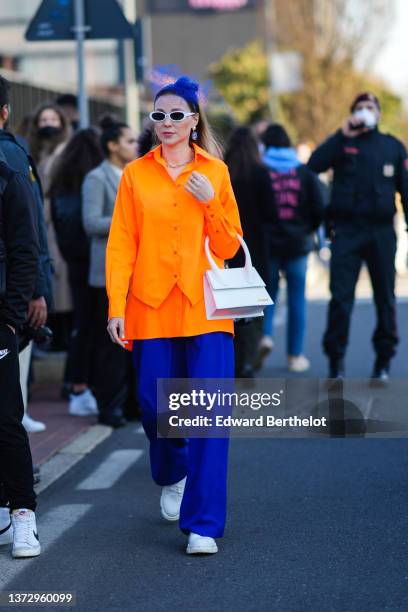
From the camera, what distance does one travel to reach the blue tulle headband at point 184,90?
580 centimetres

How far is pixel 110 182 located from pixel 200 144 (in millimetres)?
3073

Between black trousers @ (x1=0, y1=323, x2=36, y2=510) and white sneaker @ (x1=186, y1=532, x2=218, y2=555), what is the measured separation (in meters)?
0.65

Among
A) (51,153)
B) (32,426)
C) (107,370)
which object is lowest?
(32,426)

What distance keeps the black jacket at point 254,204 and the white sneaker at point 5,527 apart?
449cm

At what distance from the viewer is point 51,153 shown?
10.0 metres

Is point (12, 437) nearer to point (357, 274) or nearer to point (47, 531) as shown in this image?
point (47, 531)

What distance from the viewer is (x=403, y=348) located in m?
12.9

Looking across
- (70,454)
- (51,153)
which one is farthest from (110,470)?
(51,153)

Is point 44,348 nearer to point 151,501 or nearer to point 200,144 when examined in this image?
point 151,501

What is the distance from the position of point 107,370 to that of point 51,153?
5.82ft

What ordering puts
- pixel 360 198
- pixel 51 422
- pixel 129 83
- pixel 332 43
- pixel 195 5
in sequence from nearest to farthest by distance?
pixel 51 422 < pixel 360 198 < pixel 129 83 < pixel 332 43 < pixel 195 5

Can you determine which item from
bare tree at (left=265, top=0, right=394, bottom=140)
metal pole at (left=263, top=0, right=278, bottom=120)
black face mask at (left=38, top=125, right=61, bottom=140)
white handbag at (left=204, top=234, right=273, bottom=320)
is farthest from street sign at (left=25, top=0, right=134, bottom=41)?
bare tree at (left=265, top=0, right=394, bottom=140)

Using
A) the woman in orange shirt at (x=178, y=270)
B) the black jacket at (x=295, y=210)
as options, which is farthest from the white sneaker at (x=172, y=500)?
the black jacket at (x=295, y=210)

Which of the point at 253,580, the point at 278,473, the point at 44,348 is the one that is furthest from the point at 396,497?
the point at 44,348
